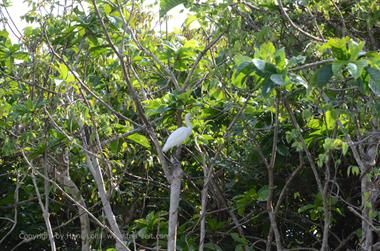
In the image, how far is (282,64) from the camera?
9.75ft

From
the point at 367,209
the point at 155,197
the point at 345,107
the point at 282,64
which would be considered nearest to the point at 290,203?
the point at 155,197

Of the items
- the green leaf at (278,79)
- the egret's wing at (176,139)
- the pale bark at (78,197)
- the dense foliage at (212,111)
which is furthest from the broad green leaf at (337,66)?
the pale bark at (78,197)

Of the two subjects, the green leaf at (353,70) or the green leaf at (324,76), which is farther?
the green leaf at (324,76)

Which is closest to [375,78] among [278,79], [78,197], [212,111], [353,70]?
[353,70]

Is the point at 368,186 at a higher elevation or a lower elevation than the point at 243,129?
lower

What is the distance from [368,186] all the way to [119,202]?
93.3 inches

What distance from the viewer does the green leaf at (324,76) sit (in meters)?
2.89

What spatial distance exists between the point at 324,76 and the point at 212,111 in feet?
3.98

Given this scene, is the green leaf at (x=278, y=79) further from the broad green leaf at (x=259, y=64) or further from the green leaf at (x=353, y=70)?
the green leaf at (x=353, y=70)

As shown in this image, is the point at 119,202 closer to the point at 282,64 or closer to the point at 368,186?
the point at 368,186

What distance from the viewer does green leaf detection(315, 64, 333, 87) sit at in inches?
114

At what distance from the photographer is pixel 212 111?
13.2 feet

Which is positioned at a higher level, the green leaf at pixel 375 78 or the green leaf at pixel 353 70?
the green leaf at pixel 353 70

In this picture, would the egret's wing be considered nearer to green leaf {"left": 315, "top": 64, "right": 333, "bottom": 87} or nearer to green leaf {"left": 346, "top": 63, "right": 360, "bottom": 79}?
green leaf {"left": 315, "top": 64, "right": 333, "bottom": 87}
